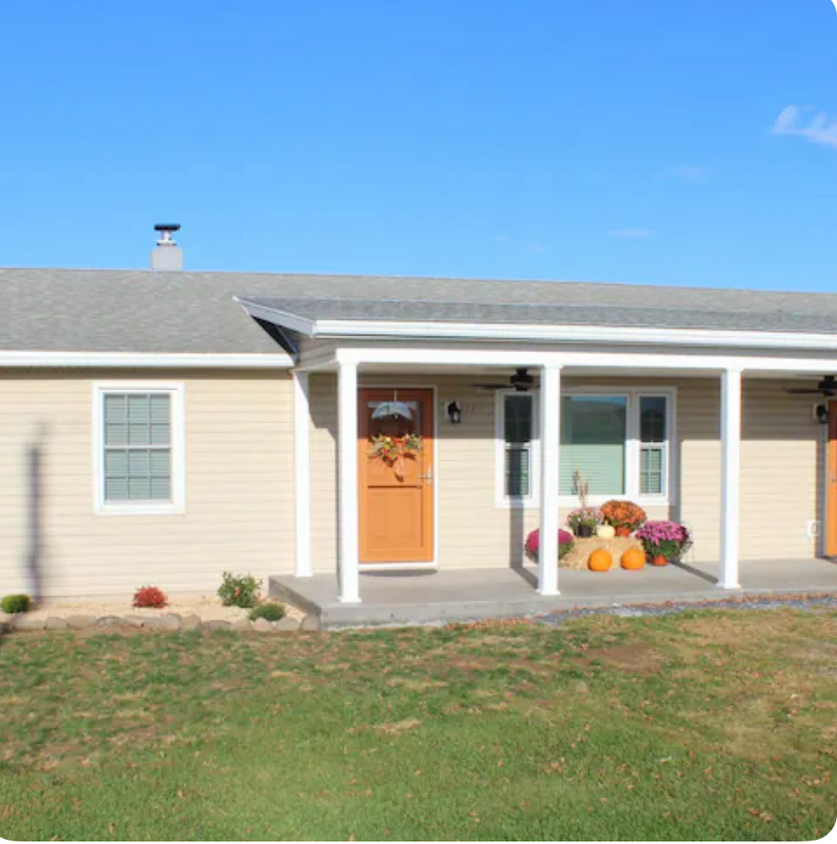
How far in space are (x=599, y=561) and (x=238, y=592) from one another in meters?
4.02

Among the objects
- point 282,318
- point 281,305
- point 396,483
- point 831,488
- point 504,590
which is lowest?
point 504,590

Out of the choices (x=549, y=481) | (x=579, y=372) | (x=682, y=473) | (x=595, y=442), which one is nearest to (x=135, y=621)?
(x=549, y=481)

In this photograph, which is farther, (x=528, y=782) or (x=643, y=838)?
(x=528, y=782)

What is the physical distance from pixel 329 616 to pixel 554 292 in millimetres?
7187

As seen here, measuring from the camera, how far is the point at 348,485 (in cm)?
988

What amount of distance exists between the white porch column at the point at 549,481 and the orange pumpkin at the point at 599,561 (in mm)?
1565

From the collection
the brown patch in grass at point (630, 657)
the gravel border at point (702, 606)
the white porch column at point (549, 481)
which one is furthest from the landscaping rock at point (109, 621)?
the brown patch in grass at point (630, 657)

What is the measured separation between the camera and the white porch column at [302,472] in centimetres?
1184

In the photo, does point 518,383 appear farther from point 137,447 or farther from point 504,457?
point 137,447

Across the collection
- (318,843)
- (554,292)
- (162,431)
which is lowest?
(318,843)

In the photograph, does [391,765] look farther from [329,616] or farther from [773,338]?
[773,338]

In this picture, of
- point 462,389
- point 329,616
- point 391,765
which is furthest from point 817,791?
point 462,389

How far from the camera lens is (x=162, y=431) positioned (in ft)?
38.2

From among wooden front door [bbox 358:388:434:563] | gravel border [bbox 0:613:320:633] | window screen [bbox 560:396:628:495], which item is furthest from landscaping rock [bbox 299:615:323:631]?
window screen [bbox 560:396:628:495]
